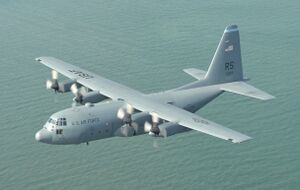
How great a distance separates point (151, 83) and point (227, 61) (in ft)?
94.0

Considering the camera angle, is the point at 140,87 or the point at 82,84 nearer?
the point at 82,84

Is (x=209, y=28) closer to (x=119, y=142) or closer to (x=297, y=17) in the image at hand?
(x=297, y=17)

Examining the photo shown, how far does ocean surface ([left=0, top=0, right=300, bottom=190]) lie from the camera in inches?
2849

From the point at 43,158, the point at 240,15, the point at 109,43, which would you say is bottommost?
the point at 43,158

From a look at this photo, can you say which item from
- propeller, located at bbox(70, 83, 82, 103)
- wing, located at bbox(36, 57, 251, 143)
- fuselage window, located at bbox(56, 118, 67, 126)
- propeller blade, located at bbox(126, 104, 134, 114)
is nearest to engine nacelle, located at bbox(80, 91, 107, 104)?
propeller, located at bbox(70, 83, 82, 103)

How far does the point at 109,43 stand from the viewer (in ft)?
387

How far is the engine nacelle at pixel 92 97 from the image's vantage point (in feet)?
217

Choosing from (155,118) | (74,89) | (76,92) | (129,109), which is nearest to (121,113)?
(129,109)

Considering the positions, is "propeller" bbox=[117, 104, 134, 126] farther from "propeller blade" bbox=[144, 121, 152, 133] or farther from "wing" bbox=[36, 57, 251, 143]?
"propeller blade" bbox=[144, 121, 152, 133]

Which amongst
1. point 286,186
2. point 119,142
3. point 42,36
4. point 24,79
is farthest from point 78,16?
point 286,186

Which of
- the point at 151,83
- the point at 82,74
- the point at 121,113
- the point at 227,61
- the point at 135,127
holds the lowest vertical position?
the point at 135,127

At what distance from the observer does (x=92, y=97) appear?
66.5 m

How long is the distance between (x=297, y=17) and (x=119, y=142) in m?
66.3

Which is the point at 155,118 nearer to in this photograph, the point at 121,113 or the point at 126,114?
the point at 126,114
